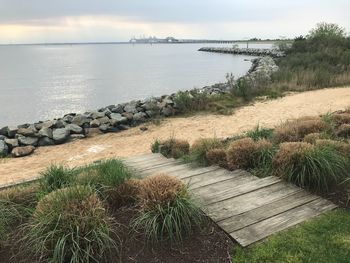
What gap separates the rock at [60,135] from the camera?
39.1 ft

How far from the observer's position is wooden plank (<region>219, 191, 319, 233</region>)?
3690mm

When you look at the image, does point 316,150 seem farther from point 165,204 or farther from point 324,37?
point 324,37

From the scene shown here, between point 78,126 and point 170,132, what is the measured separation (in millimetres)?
3386

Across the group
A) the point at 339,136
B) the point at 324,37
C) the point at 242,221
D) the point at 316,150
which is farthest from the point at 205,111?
the point at 324,37

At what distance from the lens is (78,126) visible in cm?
1284

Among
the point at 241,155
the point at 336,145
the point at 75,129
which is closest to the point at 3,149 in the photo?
the point at 75,129

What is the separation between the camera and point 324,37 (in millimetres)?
34219

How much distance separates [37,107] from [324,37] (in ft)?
82.9

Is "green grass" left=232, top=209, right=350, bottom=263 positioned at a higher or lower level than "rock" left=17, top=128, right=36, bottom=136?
higher

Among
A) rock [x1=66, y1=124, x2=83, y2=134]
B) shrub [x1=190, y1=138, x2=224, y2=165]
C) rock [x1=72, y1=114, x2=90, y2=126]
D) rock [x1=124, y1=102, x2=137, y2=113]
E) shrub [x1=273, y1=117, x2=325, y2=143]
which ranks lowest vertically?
rock [x1=66, y1=124, x2=83, y2=134]

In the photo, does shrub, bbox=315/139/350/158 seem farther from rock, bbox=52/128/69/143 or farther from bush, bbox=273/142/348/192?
rock, bbox=52/128/69/143

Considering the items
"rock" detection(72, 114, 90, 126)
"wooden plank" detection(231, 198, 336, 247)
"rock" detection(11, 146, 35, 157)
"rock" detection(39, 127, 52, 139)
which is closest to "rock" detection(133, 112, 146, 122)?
"rock" detection(72, 114, 90, 126)

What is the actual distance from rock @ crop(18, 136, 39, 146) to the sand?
0.46 meters

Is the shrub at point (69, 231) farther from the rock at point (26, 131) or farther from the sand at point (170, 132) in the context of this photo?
the rock at point (26, 131)
